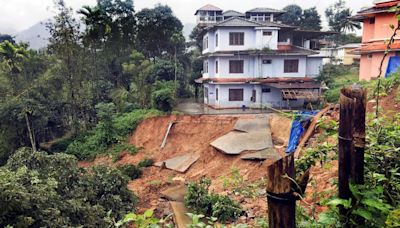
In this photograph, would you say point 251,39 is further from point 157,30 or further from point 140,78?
point 157,30

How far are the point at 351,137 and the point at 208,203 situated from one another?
9298 mm

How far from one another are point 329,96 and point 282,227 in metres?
19.0

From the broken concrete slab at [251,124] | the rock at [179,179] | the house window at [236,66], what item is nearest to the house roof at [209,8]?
the house window at [236,66]

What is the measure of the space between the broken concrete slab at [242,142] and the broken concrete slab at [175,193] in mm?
3204

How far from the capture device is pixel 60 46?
848 inches

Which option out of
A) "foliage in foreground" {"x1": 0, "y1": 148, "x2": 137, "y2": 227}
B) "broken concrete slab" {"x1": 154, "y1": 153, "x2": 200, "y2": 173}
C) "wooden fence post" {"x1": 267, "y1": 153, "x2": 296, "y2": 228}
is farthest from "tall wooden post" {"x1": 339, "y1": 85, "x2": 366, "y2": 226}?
"broken concrete slab" {"x1": 154, "y1": 153, "x2": 200, "y2": 173}

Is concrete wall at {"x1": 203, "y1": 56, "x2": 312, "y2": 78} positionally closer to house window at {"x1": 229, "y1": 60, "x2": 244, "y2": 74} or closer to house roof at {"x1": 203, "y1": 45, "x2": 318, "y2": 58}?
house window at {"x1": 229, "y1": 60, "x2": 244, "y2": 74}

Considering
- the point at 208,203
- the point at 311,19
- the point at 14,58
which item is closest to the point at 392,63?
the point at 208,203

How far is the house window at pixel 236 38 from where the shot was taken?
2452cm

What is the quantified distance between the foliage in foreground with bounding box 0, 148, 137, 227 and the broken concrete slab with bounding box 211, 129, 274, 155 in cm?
592

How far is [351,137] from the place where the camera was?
1.92m

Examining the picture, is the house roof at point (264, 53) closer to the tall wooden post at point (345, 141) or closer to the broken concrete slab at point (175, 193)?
the broken concrete slab at point (175, 193)

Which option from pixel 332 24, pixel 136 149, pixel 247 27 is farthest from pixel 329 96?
pixel 332 24

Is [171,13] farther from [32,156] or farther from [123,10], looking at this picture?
[32,156]
